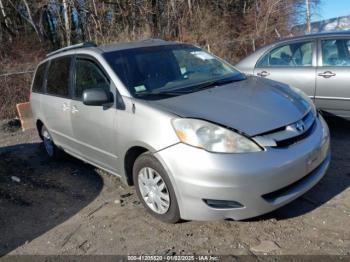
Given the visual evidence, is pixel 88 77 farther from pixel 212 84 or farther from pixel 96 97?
pixel 212 84

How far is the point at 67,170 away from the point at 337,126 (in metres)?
4.18

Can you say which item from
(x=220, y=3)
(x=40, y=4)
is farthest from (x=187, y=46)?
(x=220, y=3)

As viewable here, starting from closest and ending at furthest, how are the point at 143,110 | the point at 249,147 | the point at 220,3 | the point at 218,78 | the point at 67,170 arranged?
the point at 249,147
the point at 143,110
the point at 218,78
the point at 67,170
the point at 220,3

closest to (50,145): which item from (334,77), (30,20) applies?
(334,77)

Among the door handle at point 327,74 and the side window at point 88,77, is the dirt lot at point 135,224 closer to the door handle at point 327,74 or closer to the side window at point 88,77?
A: the door handle at point 327,74

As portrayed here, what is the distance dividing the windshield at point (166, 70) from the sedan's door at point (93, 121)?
0.79 ft

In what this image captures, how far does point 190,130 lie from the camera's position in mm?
3355

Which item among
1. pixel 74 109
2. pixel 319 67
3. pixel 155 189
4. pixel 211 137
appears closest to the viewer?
pixel 211 137

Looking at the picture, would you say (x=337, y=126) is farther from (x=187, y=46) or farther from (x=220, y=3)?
(x=220, y=3)

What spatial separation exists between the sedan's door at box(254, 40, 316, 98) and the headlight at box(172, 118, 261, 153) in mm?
3018

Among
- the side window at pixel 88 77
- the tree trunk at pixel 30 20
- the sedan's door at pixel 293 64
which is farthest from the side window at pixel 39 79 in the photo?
the tree trunk at pixel 30 20

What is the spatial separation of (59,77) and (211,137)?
10.0 feet

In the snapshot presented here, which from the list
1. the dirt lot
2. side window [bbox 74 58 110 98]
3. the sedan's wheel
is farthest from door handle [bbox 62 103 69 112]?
the sedan's wheel

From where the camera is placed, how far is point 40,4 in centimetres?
1980
